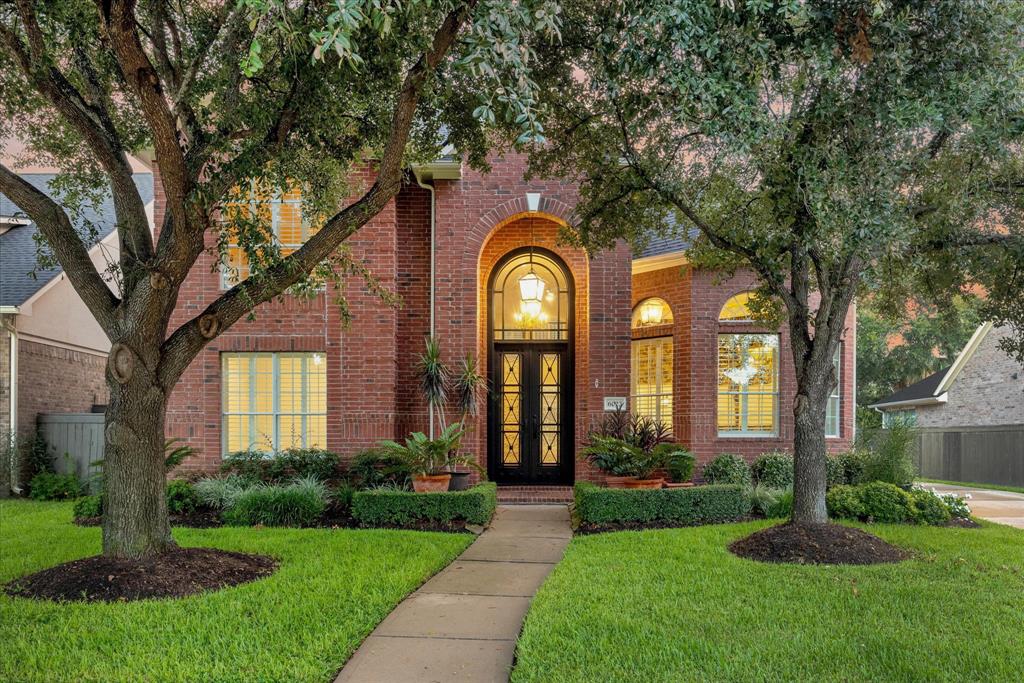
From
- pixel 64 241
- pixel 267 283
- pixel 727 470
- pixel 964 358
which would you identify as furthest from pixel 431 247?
pixel 964 358

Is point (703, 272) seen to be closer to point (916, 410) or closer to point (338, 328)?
point (338, 328)

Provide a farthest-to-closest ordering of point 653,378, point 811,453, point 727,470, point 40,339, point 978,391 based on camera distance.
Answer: point 978,391, point 653,378, point 40,339, point 727,470, point 811,453

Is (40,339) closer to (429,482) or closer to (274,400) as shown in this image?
(274,400)

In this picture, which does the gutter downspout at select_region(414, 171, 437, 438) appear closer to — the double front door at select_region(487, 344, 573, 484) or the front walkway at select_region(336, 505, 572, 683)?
the double front door at select_region(487, 344, 573, 484)

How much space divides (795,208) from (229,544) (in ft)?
22.5

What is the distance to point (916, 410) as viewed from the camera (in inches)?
1104

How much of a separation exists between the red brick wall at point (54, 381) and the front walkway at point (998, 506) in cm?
1647

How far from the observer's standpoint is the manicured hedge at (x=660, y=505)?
9.87m

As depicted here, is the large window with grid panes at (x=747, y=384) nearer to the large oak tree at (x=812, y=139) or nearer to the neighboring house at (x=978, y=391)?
the large oak tree at (x=812, y=139)

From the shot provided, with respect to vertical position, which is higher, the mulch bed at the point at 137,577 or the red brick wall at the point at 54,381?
the red brick wall at the point at 54,381

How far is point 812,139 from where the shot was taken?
7.70 meters

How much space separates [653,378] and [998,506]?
267 inches

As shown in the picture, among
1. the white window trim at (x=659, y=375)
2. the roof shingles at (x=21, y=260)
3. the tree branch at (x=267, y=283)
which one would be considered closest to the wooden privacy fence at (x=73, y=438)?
the roof shingles at (x=21, y=260)

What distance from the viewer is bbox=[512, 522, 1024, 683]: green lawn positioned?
14.9ft
